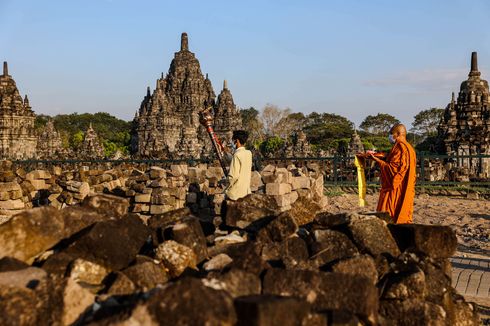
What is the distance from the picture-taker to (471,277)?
22.8 ft

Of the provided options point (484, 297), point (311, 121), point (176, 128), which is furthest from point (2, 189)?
point (311, 121)

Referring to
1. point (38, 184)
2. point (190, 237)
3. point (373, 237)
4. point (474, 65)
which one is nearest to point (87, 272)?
point (190, 237)

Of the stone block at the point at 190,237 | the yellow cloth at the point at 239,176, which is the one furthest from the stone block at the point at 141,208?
the stone block at the point at 190,237

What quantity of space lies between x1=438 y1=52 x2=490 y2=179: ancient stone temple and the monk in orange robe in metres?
16.2

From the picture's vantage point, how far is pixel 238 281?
3223mm

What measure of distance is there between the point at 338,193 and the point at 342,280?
44.3ft

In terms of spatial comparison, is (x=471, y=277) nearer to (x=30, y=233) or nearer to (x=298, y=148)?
(x=30, y=233)

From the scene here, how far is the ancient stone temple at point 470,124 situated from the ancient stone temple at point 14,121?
1152 inches

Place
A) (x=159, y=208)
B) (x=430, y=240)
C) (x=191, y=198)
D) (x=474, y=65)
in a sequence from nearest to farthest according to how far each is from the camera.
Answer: (x=430, y=240), (x=159, y=208), (x=191, y=198), (x=474, y=65)

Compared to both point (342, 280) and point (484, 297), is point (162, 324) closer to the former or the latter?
point (342, 280)

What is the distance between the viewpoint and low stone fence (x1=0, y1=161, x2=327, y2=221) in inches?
361

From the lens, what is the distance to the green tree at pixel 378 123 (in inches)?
2778

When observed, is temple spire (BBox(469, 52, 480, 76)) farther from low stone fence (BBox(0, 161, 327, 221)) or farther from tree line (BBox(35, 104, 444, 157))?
tree line (BBox(35, 104, 444, 157))

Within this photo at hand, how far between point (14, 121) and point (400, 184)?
3873 centimetres
